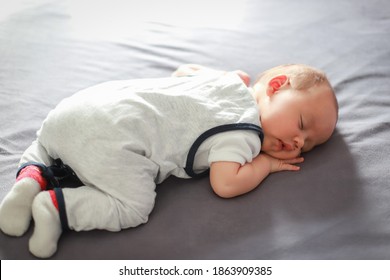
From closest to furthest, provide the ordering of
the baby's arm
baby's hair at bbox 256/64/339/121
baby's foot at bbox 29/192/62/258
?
1. baby's foot at bbox 29/192/62/258
2. the baby's arm
3. baby's hair at bbox 256/64/339/121

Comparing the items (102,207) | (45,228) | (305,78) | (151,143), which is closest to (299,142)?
(305,78)

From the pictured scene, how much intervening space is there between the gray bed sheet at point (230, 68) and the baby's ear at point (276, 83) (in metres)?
0.20

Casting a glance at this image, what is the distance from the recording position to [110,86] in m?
1.16

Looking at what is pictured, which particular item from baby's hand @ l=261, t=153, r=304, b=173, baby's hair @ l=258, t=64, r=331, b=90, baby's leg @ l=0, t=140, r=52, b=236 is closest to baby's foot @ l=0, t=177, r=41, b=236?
baby's leg @ l=0, t=140, r=52, b=236

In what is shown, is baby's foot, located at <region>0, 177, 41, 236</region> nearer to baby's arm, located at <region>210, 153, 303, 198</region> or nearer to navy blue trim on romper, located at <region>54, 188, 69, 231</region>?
navy blue trim on romper, located at <region>54, 188, 69, 231</region>

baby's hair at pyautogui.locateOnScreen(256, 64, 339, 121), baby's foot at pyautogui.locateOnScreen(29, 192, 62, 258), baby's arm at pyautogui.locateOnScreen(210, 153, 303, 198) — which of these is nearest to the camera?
baby's foot at pyautogui.locateOnScreen(29, 192, 62, 258)

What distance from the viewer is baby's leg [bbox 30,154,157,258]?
0.95 meters

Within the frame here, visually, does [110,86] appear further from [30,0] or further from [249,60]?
[30,0]

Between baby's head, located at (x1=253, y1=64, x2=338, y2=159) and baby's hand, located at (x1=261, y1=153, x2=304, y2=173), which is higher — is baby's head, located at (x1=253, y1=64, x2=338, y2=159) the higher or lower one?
the higher one

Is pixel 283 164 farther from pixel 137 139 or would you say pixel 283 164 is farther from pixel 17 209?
pixel 17 209

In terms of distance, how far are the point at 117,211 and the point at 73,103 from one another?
0.29 metres

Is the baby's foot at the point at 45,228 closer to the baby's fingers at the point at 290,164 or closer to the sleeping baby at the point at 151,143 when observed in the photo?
the sleeping baby at the point at 151,143

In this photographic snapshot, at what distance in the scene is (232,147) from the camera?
1098 mm
